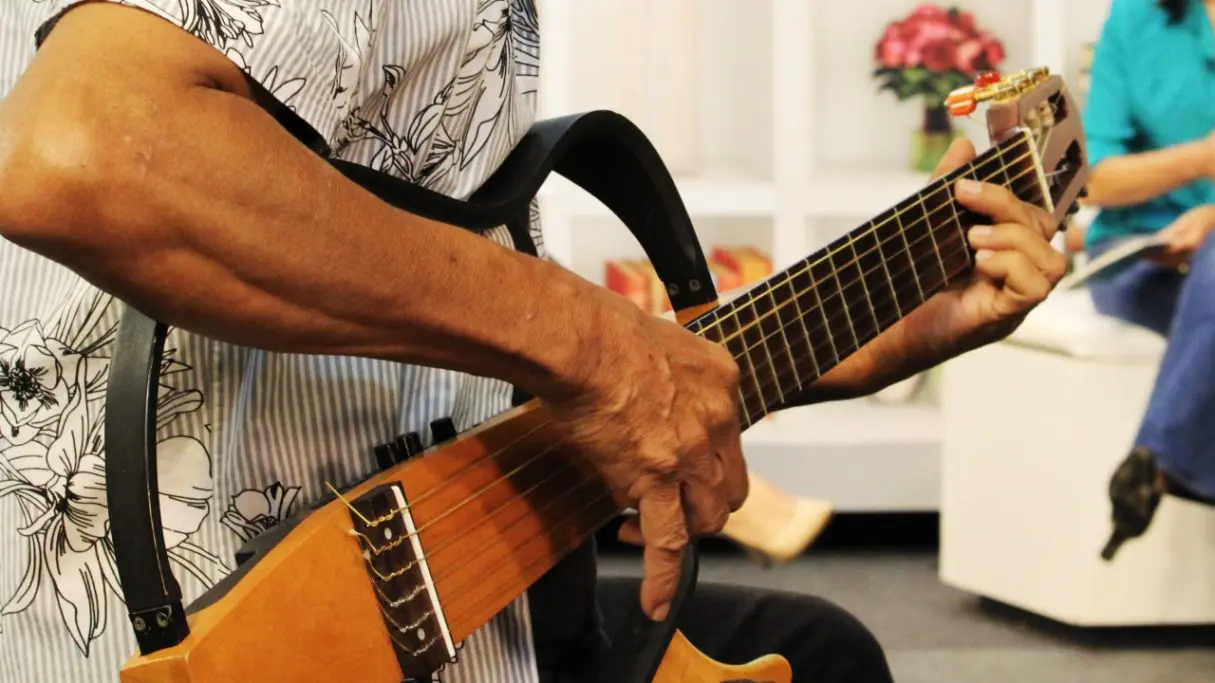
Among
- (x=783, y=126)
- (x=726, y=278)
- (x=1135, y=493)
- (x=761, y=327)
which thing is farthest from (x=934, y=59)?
(x=761, y=327)

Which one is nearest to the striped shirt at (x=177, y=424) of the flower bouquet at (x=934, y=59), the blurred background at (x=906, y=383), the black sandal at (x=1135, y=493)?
the blurred background at (x=906, y=383)

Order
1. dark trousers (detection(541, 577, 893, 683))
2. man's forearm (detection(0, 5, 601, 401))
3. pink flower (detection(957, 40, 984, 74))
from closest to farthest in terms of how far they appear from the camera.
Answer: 1. man's forearm (detection(0, 5, 601, 401))
2. dark trousers (detection(541, 577, 893, 683))
3. pink flower (detection(957, 40, 984, 74))

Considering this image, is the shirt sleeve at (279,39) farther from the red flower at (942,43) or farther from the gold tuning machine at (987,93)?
the red flower at (942,43)

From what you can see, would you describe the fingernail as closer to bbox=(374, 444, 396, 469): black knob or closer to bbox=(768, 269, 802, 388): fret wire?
bbox=(768, 269, 802, 388): fret wire

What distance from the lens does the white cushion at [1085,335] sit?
92.4 inches

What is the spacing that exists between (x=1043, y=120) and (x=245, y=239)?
2.60 feet

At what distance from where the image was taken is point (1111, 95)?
7.97 feet

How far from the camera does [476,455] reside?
0.67m

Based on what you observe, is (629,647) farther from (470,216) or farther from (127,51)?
(127,51)

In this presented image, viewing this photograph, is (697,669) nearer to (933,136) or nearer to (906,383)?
(906,383)

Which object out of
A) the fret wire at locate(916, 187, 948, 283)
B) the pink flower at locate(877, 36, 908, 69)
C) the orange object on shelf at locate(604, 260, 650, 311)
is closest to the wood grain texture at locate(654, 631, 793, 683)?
the fret wire at locate(916, 187, 948, 283)

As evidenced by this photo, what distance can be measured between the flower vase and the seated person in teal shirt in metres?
0.52

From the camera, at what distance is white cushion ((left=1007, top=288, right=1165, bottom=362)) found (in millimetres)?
2346

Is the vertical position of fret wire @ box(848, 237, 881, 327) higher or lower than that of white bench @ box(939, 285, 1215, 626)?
higher
